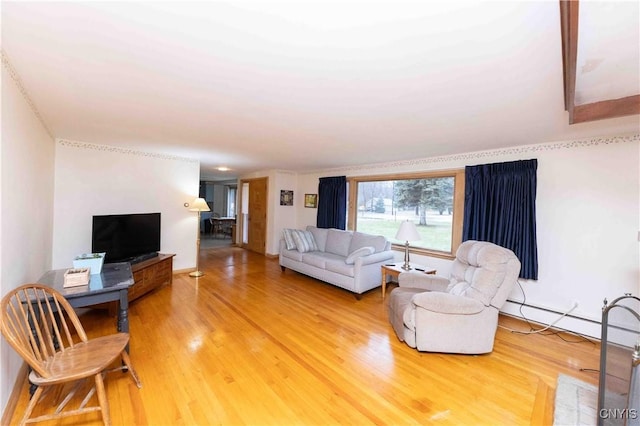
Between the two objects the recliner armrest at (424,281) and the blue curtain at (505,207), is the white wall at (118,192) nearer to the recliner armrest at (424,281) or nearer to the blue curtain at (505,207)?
the recliner armrest at (424,281)

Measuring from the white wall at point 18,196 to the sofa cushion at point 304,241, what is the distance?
10.9 ft

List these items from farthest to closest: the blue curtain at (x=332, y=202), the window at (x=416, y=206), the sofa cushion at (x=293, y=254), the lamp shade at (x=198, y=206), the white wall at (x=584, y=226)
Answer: the blue curtain at (x=332, y=202) → the sofa cushion at (x=293, y=254) → the lamp shade at (x=198, y=206) → the window at (x=416, y=206) → the white wall at (x=584, y=226)

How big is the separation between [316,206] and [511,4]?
5.48m

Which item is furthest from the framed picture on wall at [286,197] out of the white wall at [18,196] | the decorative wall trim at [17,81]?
the decorative wall trim at [17,81]

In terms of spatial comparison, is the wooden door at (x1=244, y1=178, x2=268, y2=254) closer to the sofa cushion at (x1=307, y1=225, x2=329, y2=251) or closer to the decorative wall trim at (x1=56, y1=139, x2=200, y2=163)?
the sofa cushion at (x1=307, y1=225, x2=329, y2=251)

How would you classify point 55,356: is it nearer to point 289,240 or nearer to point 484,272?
point 484,272

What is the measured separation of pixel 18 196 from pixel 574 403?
4.15 meters

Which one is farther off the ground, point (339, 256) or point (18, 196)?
point (18, 196)

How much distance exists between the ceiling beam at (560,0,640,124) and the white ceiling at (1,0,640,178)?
72mm

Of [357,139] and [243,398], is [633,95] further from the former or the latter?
[243,398]

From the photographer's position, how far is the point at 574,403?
6.22 feet

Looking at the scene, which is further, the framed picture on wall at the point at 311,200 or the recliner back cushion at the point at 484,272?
the framed picture on wall at the point at 311,200

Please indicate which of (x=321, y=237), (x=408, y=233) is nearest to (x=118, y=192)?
(x=321, y=237)

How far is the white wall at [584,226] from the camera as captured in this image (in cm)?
270
